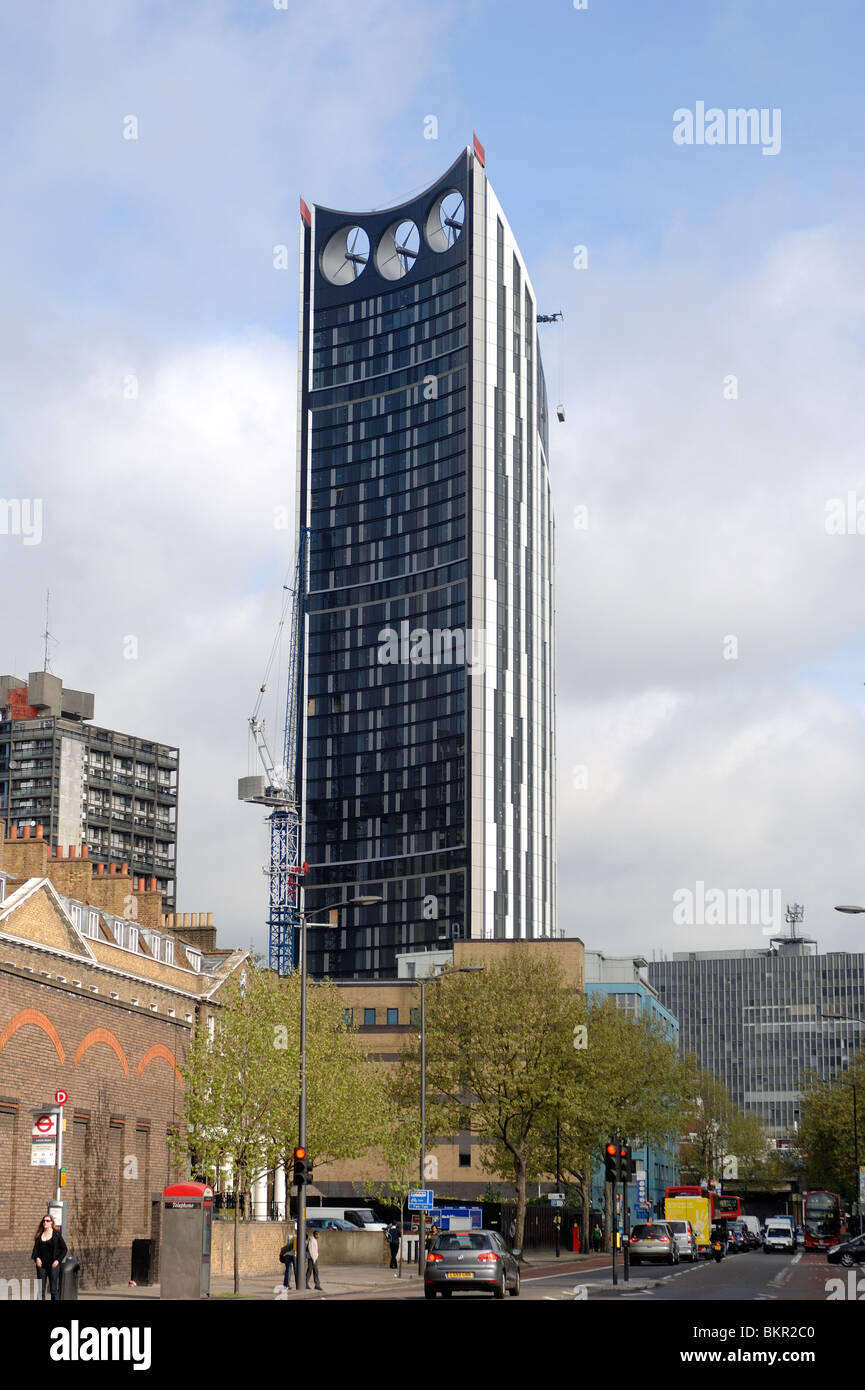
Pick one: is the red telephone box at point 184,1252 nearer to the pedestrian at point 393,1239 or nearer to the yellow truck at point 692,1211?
the pedestrian at point 393,1239

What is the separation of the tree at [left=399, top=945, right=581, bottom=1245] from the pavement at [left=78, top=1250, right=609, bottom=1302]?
856 centimetres

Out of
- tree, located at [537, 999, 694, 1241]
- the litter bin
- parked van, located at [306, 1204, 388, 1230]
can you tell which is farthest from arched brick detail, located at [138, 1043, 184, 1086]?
tree, located at [537, 999, 694, 1241]

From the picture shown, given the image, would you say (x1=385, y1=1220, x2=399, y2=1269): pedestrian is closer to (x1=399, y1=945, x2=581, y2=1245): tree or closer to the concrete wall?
the concrete wall

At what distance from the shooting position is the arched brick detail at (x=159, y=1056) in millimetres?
50312

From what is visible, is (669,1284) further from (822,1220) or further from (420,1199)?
(822,1220)

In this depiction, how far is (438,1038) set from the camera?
80812 mm

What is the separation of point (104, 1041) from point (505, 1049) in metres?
35.2

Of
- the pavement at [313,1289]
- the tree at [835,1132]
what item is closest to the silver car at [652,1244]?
the pavement at [313,1289]

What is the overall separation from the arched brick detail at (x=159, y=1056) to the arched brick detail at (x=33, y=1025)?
7.26 metres

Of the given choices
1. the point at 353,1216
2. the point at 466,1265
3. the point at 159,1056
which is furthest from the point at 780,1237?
the point at 466,1265

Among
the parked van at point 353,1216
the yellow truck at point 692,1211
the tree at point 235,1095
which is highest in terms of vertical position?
the tree at point 235,1095

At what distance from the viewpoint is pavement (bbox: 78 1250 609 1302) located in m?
40.2

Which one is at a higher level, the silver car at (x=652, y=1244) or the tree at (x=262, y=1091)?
the tree at (x=262, y=1091)

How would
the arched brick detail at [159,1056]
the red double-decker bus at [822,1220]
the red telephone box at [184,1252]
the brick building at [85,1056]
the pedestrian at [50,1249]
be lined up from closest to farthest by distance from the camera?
the pedestrian at [50,1249]
the red telephone box at [184,1252]
the brick building at [85,1056]
the arched brick detail at [159,1056]
the red double-decker bus at [822,1220]
